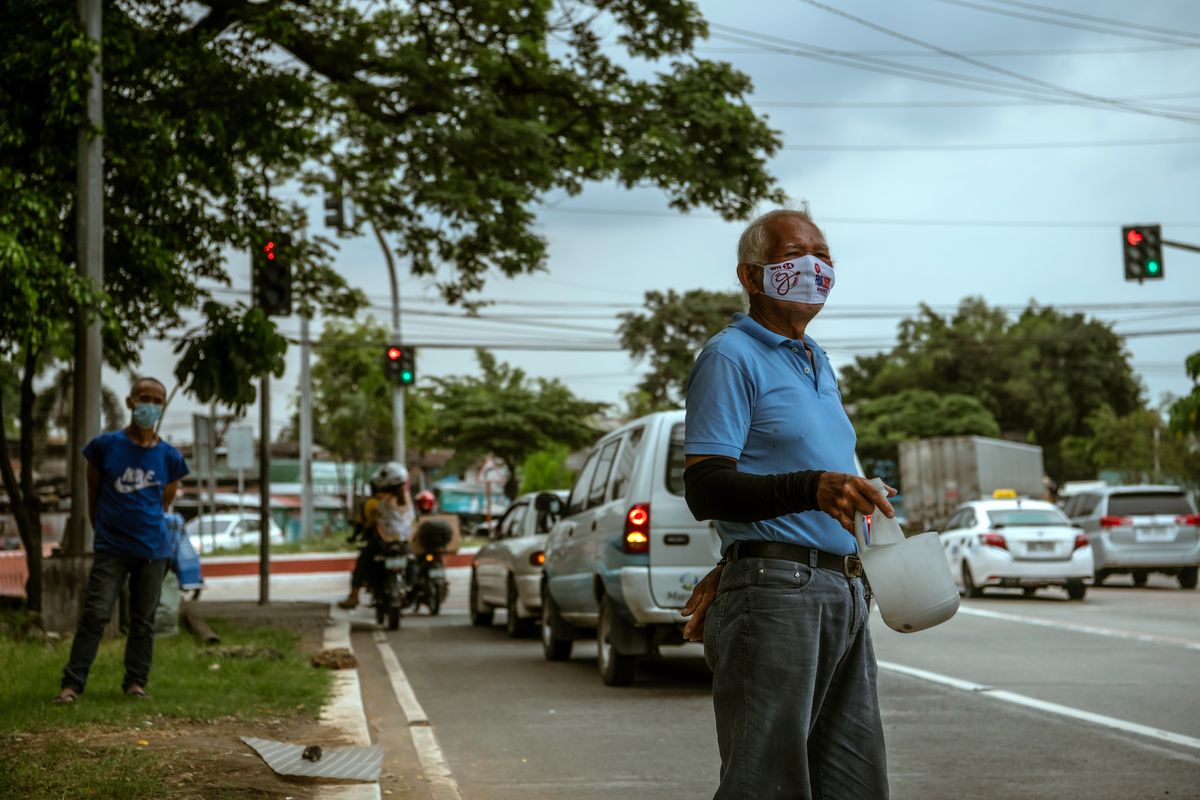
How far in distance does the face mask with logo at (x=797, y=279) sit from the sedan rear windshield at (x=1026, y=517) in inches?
705

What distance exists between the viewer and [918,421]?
70.2 m

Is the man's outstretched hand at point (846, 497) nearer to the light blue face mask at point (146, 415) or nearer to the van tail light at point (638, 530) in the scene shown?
the light blue face mask at point (146, 415)

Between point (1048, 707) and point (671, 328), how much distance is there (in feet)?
156

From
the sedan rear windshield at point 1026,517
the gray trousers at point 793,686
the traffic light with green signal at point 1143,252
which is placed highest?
the traffic light with green signal at point 1143,252

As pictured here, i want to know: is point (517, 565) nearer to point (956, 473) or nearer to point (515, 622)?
point (515, 622)

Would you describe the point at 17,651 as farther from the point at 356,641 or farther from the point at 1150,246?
the point at 1150,246

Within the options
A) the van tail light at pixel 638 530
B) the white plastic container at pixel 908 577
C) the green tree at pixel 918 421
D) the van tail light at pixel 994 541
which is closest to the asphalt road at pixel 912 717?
the van tail light at pixel 638 530

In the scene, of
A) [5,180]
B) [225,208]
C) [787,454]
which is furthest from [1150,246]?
[787,454]

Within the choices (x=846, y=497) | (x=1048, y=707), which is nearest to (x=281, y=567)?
(x=1048, y=707)

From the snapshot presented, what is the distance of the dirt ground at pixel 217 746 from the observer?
5969 millimetres

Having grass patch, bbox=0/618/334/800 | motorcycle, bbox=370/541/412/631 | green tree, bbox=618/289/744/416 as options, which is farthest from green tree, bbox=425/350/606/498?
grass patch, bbox=0/618/334/800

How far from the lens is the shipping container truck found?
132 feet

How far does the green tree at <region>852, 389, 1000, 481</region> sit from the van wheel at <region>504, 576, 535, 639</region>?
176 feet

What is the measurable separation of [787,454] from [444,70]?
14.1 m
